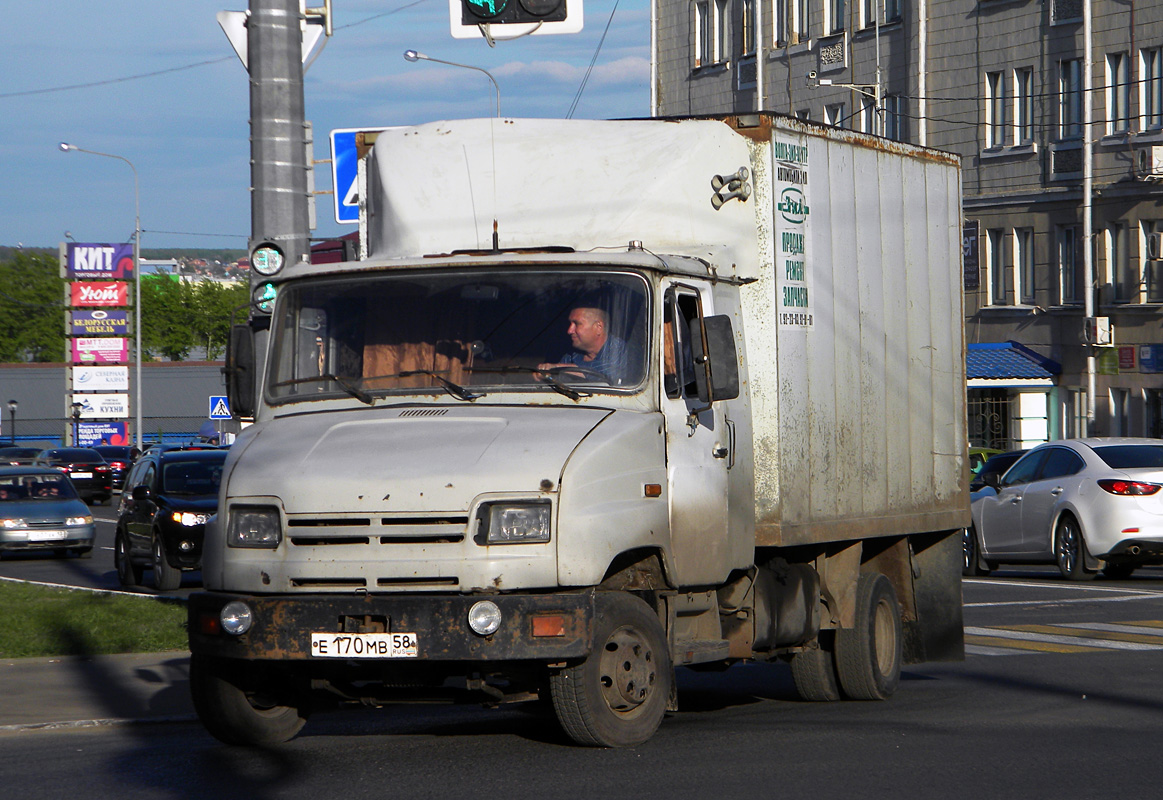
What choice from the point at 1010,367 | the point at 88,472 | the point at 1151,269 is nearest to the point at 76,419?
the point at 88,472

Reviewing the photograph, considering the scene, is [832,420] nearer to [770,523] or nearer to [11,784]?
[770,523]

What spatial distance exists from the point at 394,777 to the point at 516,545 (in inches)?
46.1

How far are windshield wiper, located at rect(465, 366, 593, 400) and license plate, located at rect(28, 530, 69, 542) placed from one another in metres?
23.3

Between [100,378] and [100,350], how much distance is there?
1.41 meters

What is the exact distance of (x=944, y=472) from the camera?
11.5 metres

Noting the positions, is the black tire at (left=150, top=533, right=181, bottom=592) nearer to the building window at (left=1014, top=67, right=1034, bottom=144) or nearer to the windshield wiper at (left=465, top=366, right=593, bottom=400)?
the windshield wiper at (left=465, top=366, right=593, bottom=400)

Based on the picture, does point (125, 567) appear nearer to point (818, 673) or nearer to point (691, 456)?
point (818, 673)

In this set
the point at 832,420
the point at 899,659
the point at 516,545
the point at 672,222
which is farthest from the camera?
the point at 899,659

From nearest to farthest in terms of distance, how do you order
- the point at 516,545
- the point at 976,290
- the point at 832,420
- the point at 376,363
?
the point at 516,545 → the point at 376,363 → the point at 832,420 → the point at 976,290

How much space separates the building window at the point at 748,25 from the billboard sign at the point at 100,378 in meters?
44.4

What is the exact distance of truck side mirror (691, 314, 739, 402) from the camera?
843cm

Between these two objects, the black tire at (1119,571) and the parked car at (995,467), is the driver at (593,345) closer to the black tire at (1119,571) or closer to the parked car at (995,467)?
the black tire at (1119,571)

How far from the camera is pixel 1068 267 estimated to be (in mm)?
40406

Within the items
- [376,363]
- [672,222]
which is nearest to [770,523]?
[672,222]
